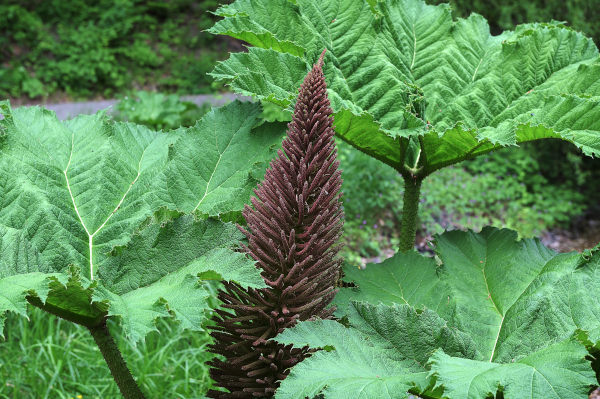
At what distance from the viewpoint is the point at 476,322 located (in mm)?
1704

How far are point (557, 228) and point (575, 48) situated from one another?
5580 millimetres

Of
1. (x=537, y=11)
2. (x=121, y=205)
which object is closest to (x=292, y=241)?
(x=121, y=205)

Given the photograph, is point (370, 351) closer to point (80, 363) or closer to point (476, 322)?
point (476, 322)

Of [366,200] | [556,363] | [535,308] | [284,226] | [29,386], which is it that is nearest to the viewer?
[556,363]

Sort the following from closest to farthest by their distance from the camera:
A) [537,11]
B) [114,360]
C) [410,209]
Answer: [114,360], [410,209], [537,11]

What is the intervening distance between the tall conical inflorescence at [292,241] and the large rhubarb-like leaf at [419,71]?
35cm

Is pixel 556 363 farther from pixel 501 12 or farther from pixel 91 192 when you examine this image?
pixel 501 12

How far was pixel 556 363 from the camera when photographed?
132 centimetres

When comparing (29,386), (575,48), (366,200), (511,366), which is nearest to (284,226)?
(511,366)

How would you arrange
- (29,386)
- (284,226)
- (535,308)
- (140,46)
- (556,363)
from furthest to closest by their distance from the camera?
(140,46) → (29,386) → (535,308) → (284,226) → (556,363)

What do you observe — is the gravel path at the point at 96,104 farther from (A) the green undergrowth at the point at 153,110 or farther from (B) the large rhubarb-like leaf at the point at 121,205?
(B) the large rhubarb-like leaf at the point at 121,205

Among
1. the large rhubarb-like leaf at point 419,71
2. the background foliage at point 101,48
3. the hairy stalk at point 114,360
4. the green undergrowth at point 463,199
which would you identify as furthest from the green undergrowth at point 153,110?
the hairy stalk at point 114,360

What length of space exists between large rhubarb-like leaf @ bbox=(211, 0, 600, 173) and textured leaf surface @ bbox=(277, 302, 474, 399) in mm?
521

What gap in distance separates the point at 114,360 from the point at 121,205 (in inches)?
17.1
